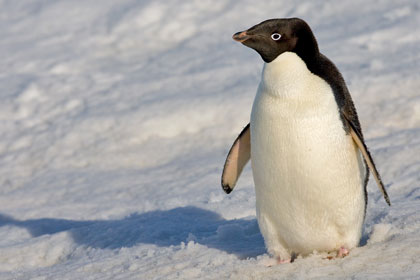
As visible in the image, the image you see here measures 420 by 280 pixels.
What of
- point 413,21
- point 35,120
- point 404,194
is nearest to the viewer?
point 404,194

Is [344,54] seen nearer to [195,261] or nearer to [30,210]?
[30,210]

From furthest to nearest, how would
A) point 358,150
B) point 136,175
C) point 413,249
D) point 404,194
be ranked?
1. point 136,175
2. point 404,194
3. point 358,150
4. point 413,249

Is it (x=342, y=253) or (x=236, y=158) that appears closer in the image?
(x=342, y=253)

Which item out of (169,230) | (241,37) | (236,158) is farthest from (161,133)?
(241,37)

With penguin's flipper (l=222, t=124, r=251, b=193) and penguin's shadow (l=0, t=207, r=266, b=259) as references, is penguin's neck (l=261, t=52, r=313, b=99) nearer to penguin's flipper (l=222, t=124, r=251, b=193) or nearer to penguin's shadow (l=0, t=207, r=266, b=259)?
penguin's flipper (l=222, t=124, r=251, b=193)

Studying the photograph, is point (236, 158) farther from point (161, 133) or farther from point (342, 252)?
point (161, 133)

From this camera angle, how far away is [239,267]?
2.87 meters

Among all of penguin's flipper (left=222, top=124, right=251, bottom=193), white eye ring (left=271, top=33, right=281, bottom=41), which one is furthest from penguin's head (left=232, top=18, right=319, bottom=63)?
penguin's flipper (left=222, top=124, right=251, bottom=193)

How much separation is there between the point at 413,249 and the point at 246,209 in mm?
1415

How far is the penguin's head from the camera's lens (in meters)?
A: 2.74

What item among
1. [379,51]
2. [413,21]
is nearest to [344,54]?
[379,51]

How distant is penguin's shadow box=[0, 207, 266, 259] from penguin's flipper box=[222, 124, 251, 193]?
0.32 metres

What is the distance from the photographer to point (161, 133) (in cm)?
573

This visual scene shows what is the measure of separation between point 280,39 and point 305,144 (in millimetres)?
417
